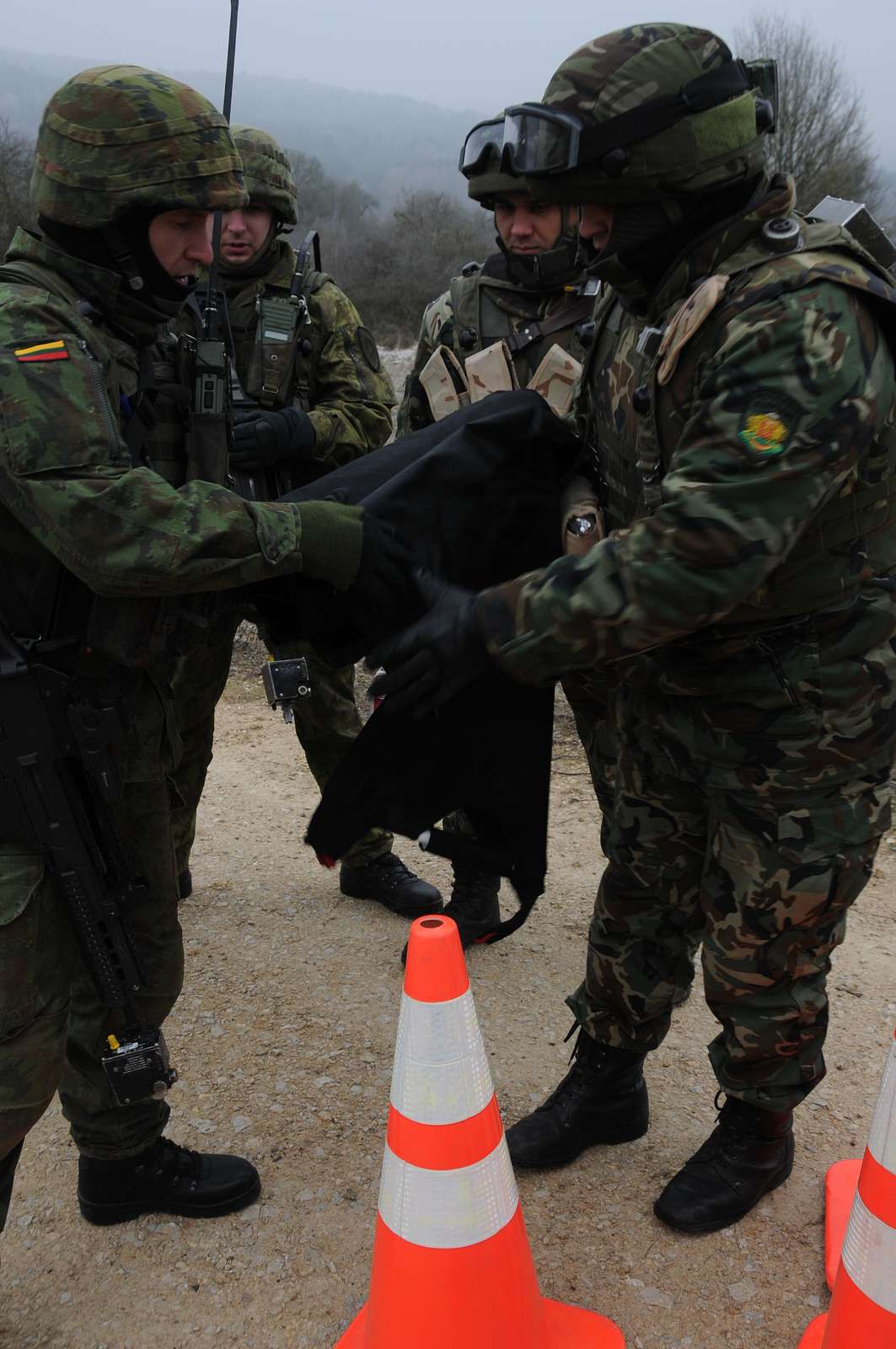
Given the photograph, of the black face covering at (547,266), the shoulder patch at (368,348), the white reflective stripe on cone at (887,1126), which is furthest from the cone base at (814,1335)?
the shoulder patch at (368,348)

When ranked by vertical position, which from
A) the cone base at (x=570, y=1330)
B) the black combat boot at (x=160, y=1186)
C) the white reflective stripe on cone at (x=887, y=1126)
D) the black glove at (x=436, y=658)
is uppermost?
the black glove at (x=436, y=658)

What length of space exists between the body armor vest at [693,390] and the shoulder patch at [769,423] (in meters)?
0.21

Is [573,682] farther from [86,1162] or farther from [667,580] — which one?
[86,1162]

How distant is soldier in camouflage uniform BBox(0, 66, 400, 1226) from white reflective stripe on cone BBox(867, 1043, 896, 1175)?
1.23 metres

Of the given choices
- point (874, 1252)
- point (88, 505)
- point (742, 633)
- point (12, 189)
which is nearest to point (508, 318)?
point (742, 633)

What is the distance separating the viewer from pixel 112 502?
1901 mm

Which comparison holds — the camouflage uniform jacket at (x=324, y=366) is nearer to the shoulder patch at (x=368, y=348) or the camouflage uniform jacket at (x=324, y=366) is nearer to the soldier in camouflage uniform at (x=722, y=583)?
the shoulder patch at (x=368, y=348)

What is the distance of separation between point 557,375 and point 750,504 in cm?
180

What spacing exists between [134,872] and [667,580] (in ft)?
4.36

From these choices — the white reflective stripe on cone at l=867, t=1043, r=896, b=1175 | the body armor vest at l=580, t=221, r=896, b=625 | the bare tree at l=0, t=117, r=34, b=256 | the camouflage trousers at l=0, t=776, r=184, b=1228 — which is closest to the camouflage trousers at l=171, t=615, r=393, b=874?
the camouflage trousers at l=0, t=776, r=184, b=1228

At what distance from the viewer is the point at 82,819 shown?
7.09 ft

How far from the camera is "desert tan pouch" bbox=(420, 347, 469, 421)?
12.0ft

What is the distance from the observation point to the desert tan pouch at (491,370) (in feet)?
11.6

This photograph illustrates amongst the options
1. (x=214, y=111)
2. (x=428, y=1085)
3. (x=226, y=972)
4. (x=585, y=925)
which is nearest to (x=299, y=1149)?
(x=226, y=972)
